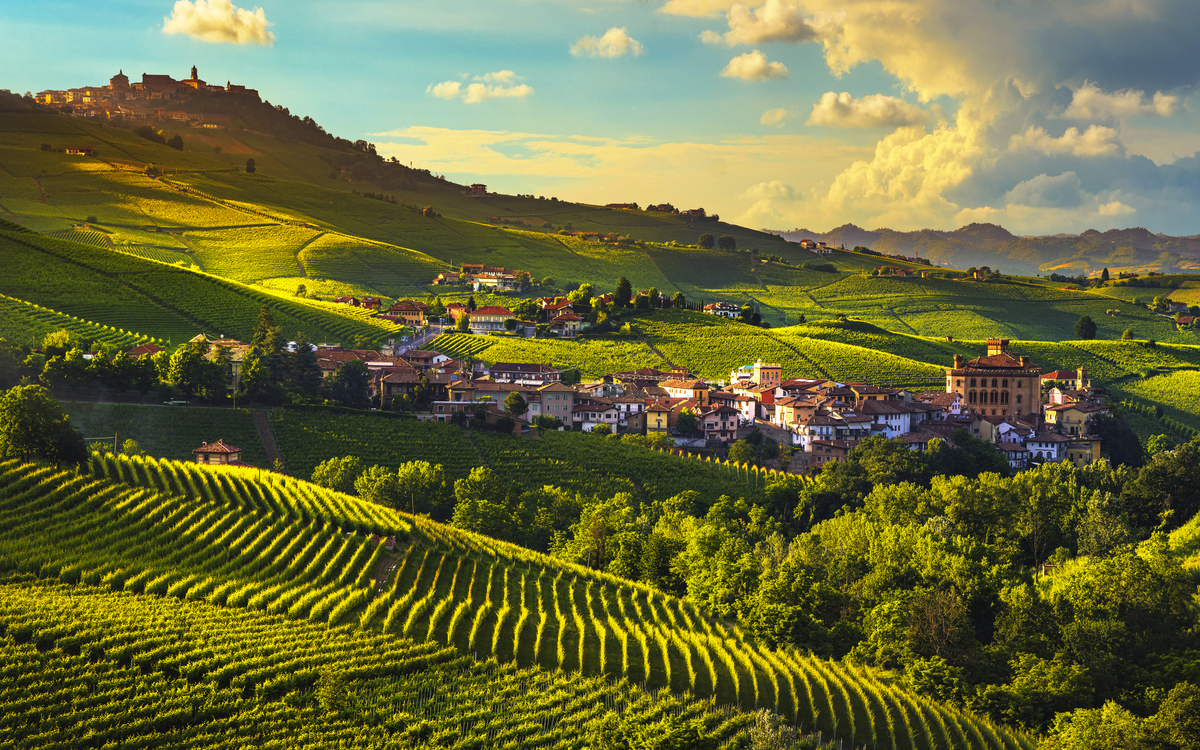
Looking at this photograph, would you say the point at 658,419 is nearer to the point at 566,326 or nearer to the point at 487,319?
the point at 566,326

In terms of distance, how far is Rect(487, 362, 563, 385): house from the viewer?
92438 millimetres

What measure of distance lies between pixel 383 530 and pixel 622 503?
1940 centimetres

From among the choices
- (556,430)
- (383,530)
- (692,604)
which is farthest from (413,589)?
(556,430)

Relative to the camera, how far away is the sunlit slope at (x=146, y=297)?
96125 mm

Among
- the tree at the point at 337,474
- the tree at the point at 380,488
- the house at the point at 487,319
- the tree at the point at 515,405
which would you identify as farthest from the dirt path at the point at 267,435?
the house at the point at 487,319

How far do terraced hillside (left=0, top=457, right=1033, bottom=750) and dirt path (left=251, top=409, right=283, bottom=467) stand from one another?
1531cm

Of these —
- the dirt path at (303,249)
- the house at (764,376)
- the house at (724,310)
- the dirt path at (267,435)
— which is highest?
the dirt path at (303,249)

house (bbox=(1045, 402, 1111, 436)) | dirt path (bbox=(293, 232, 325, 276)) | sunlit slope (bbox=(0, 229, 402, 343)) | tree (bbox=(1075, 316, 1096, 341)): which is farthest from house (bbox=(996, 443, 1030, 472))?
dirt path (bbox=(293, 232, 325, 276))

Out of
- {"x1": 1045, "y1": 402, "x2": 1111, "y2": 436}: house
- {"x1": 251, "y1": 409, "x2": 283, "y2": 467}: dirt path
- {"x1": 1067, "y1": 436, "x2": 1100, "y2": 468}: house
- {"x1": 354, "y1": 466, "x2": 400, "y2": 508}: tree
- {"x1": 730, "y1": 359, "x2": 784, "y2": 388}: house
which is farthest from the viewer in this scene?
{"x1": 730, "y1": 359, "x2": 784, "y2": 388}: house

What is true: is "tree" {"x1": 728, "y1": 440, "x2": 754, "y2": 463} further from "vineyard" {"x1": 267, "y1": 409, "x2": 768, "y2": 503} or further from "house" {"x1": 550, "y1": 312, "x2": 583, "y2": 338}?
"house" {"x1": 550, "y1": 312, "x2": 583, "y2": 338}

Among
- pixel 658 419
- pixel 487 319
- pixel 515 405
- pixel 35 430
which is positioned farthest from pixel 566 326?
pixel 35 430

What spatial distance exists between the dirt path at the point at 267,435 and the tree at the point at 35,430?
1734cm

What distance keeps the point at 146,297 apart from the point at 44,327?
21675 millimetres

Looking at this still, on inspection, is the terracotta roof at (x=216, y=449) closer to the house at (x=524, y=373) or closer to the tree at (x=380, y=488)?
the tree at (x=380, y=488)
